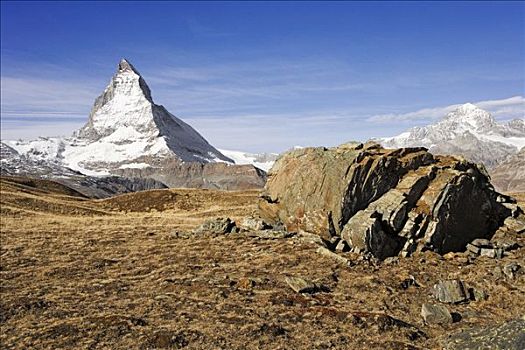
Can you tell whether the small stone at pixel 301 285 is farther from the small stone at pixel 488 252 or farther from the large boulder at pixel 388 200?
the small stone at pixel 488 252

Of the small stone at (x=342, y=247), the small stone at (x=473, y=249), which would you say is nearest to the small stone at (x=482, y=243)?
the small stone at (x=473, y=249)

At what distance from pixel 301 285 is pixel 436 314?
19.3 ft

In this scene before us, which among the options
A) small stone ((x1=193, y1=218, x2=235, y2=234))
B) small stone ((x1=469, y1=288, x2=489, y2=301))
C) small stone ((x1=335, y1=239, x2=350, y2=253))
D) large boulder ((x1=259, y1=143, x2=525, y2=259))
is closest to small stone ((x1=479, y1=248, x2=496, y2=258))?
large boulder ((x1=259, y1=143, x2=525, y2=259))

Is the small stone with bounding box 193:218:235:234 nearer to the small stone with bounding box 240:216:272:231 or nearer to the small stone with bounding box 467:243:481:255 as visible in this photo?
the small stone with bounding box 240:216:272:231

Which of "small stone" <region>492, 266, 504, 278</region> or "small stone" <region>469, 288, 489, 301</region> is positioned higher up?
"small stone" <region>492, 266, 504, 278</region>

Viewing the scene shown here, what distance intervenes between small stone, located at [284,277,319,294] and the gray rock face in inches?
247

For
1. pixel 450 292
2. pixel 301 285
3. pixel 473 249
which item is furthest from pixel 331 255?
pixel 473 249

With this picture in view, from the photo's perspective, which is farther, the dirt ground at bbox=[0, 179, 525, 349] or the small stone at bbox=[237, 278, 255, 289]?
the small stone at bbox=[237, 278, 255, 289]

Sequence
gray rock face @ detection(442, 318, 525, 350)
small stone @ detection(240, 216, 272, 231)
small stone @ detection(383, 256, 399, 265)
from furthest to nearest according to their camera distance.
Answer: small stone @ detection(240, 216, 272, 231) < small stone @ detection(383, 256, 399, 265) < gray rock face @ detection(442, 318, 525, 350)

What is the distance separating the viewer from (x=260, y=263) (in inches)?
953

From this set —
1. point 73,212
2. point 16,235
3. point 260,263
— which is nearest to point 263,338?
point 260,263

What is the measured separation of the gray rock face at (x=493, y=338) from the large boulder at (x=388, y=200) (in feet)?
30.9

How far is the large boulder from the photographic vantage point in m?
25.3

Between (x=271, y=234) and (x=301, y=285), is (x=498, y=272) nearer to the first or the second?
(x=301, y=285)
